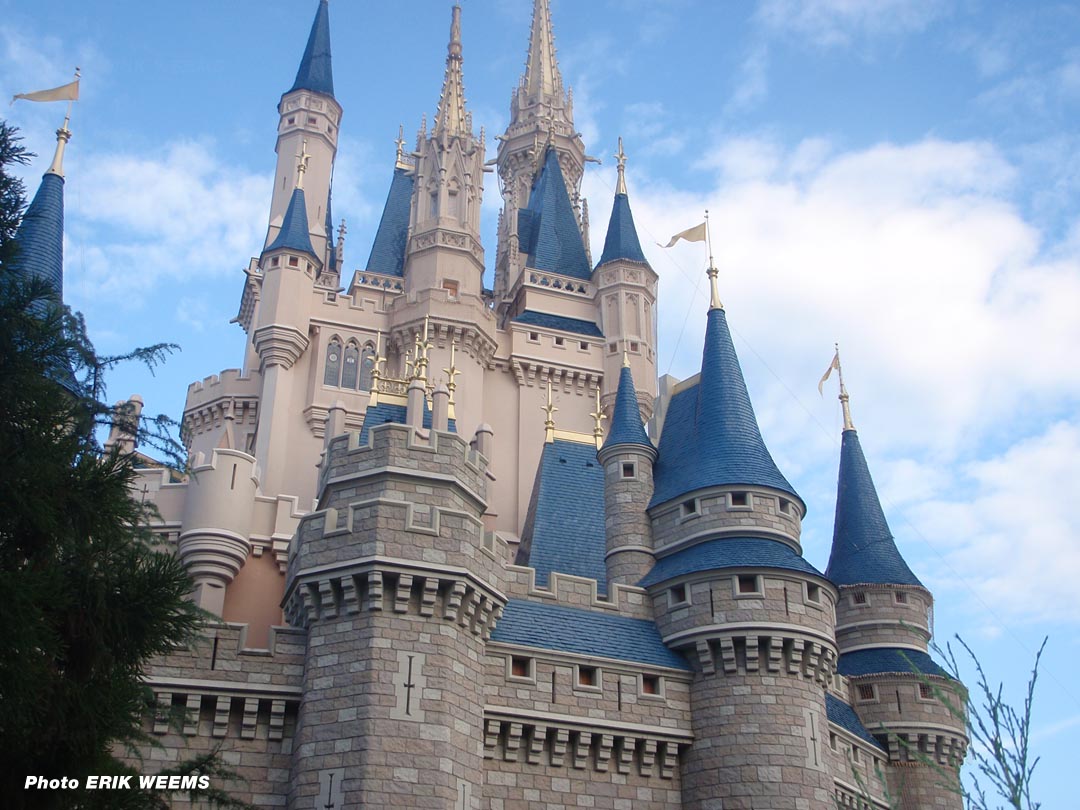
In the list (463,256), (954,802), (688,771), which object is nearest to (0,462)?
(688,771)

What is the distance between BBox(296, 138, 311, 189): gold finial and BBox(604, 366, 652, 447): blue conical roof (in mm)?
16214

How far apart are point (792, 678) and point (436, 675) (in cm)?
592

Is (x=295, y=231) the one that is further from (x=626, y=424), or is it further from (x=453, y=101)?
(x=626, y=424)

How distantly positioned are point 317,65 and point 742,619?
94.1ft

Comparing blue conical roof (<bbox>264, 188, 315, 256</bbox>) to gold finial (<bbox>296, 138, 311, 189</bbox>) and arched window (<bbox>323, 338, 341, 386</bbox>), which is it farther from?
arched window (<bbox>323, 338, 341, 386</bbox>)

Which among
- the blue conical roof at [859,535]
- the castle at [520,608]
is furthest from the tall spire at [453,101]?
the blue conical roof at [859,535]

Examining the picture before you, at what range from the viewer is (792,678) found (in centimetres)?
1888

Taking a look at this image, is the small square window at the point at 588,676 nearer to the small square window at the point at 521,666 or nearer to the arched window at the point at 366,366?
the small square window at the point at 521,666

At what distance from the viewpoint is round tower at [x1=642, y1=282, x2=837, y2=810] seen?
18078 millimetres

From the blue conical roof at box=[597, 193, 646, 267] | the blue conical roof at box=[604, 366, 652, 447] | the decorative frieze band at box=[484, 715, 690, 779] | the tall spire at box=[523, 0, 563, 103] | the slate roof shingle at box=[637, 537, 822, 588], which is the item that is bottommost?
the decorative frieze band at box=[484, 715, 690, 779]

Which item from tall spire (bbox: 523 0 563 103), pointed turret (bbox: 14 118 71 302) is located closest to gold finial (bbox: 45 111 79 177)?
pointed turret (bbox: 14 118 71 302)

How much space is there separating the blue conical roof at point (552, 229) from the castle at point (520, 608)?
743 cm

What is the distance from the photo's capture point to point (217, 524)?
22250 millimetres

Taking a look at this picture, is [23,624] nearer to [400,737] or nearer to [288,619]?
[400,737]
